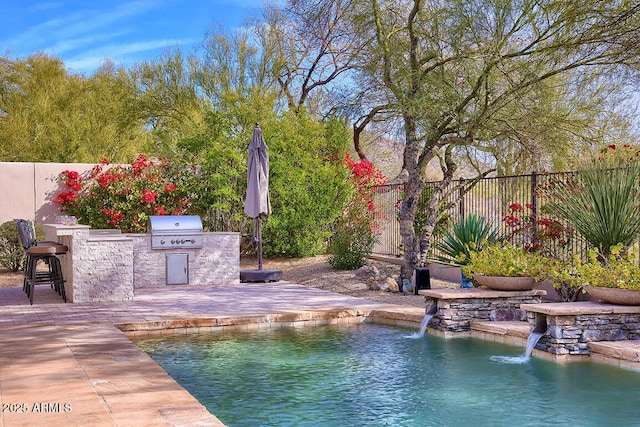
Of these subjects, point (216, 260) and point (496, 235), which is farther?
point (216, 260)

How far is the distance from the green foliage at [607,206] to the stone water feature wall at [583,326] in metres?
1.75

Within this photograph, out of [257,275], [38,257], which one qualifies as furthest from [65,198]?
[38,257]

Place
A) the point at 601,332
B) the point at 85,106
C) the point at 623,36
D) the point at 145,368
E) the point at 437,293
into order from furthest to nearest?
the point at 85,106 < the point at 623,36 < the point at 437,293 < the point at 601,332 < the point at 145,368

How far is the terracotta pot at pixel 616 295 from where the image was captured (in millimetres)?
6578

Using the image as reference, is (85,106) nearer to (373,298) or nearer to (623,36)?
(373,298)

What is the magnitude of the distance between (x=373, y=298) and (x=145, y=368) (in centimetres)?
518

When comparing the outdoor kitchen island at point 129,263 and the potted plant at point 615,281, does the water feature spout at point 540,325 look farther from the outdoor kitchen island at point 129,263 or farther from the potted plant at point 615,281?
the outdoor kitchen island at point 129,263

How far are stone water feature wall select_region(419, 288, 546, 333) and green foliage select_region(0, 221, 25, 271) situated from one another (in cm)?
818

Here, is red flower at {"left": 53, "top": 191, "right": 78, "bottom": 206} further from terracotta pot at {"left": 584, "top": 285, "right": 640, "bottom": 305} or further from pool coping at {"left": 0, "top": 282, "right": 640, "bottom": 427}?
terracotta pot at {"left": 584, "top": 285, "right": 640, "bottom": 305}

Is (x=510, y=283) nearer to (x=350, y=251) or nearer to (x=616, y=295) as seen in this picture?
(x=616, y=295)

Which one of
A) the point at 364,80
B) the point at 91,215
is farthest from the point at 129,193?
the point at 364,80

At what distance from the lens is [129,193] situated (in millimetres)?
14227

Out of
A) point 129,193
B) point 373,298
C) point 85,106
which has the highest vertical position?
point 85,106

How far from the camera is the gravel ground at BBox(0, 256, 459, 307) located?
1024 centimetres
